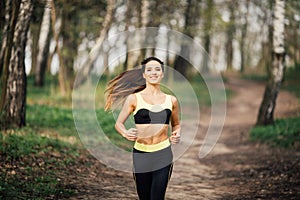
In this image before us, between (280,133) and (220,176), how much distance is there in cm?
416

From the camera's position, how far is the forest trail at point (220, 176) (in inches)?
311

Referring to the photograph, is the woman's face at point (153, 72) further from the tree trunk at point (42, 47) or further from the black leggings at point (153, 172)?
the tree trunk at point (42, 47)

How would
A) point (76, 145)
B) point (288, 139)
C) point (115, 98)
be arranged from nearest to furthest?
point (115, 98), point (76, 145), point (288, 139)

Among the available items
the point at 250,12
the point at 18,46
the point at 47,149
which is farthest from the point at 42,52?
the point at 250,12

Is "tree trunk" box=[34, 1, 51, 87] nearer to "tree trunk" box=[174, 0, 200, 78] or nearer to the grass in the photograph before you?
"tree trunk" box=[174, 0, 200, 78]

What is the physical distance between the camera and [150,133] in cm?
492

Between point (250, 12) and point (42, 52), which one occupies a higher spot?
point (250, 12)

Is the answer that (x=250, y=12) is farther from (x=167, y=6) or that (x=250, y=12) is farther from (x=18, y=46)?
(x=18, y=46)

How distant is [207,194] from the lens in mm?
8094

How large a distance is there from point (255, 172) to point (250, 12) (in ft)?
115

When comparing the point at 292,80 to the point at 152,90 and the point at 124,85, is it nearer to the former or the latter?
the point at 124,85

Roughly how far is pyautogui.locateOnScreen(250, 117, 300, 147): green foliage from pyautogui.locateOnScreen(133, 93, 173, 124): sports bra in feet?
26.0

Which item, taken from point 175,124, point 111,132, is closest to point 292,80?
point 111,132

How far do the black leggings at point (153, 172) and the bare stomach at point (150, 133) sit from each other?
0.43 ft
